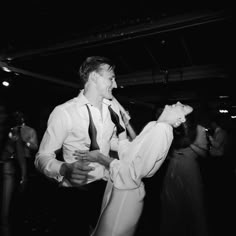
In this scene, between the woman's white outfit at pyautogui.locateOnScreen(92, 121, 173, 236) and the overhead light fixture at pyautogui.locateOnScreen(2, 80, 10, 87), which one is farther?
the overhead light fixture at pyautogui.locateOnScreen(2, 80, 10, 87)

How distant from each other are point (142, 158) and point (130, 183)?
0.15 m

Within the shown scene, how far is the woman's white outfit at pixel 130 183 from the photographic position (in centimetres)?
117

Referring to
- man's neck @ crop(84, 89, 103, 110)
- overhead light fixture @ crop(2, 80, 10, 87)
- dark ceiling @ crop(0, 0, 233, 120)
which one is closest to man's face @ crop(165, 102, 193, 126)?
man's neck @ crop(84, 89, 103, 110)

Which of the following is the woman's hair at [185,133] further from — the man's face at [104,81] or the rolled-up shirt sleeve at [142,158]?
the rolled-up shirt sleeve at [142,158]

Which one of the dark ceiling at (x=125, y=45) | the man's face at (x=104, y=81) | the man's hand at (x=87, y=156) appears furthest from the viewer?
the dark ceiling at (x=125, y=45)

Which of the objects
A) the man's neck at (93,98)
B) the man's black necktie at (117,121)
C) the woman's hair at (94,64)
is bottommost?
the man's black necktie at (117,121)

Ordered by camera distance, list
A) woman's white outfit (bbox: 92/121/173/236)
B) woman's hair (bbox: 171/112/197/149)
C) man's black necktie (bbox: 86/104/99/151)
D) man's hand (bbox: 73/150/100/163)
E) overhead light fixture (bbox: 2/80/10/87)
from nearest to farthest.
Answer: woman's white outfit (bbox: 92/121/173/236), man's hand (bbox: 73/150/100/163), man's black necktie (bbox: 86/104/99/151), woman's hair (bbox: 171/112/197/149), overhead light fixture (bbox: 2/80/10/87)

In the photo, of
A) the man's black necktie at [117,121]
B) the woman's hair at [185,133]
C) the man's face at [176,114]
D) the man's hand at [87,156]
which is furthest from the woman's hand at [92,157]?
the woman's hair at [185,133]

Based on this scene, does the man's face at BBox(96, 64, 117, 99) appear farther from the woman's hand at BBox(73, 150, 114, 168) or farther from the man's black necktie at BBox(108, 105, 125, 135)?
the woman's hand at BBox(73, 150, 114, 168)

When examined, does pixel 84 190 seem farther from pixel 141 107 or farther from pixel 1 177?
pixel 141 107

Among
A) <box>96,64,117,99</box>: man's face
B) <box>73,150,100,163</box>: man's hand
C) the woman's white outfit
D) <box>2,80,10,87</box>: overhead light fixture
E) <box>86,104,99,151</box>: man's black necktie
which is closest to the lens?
the woman's white outfit

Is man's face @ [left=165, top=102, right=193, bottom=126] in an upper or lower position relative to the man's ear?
lower

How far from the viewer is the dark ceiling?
2.88m

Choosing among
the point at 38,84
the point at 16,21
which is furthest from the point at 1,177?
the point at 38,84
